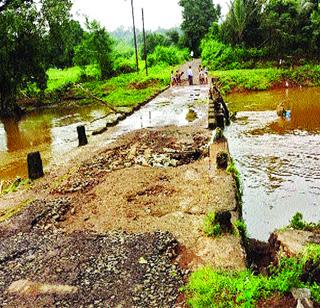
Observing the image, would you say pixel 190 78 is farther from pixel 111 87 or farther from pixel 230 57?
pixel 230 57

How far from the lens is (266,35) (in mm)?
40719

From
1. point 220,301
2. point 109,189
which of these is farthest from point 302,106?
point 220,301

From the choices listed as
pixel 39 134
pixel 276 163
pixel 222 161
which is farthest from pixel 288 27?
pixel 222 161

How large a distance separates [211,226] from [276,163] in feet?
23.3

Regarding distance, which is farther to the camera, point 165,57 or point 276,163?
point 165,57

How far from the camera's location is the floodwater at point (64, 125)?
17484mm

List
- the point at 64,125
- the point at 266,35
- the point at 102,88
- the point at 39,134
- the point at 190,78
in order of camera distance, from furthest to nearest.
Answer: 1. the point at 266,35
2. the point at 102,88
3. the point at 190,78
4. the point at 64,125
5. the point at 39,134

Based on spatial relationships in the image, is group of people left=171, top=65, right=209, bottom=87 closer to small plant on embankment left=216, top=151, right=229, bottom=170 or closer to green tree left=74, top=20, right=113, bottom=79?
green tree left=74, top=20, right=113, bottom=79

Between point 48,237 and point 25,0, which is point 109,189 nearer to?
point 48,237

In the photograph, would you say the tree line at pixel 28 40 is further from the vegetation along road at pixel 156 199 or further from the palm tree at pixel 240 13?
the palm tree at pixel 240 13

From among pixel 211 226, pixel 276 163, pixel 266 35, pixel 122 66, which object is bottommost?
pixel 276 163

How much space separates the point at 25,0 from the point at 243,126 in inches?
742

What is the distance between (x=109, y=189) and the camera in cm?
1021

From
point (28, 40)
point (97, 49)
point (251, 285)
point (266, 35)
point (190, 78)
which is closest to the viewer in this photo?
point (251, 285)
